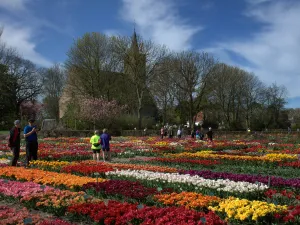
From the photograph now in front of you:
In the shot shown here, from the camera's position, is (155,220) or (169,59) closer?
(155,220)

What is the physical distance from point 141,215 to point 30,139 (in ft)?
30.5

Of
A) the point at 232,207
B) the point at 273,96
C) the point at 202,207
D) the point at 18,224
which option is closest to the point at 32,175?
the point at 18,224

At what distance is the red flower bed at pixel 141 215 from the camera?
5.58m

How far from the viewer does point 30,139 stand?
14062 mm

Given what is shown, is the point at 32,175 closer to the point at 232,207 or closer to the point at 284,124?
the point at 232,207

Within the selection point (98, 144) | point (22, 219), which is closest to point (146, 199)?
point (22, 219)

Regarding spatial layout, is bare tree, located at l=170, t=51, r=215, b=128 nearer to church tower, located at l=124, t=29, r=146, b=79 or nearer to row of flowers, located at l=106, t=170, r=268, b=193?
church tower, located at l=124, t=29, r=146, b=79

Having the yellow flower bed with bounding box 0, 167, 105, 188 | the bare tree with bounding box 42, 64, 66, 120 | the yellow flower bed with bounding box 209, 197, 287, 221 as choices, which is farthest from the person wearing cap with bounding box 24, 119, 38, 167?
the bare tree with bounding box 42, 64, 66, 120

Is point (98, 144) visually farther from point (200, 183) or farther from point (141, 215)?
point (141, 215)

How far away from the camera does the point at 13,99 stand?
55.1 metres

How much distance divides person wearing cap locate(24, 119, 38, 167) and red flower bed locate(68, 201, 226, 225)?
7.77 meters

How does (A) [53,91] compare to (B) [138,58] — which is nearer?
(B) [138,58]

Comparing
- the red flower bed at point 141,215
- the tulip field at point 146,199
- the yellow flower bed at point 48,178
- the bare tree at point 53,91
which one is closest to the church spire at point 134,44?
the bare tree at point 53,91

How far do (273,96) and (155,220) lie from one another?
67.6 m
